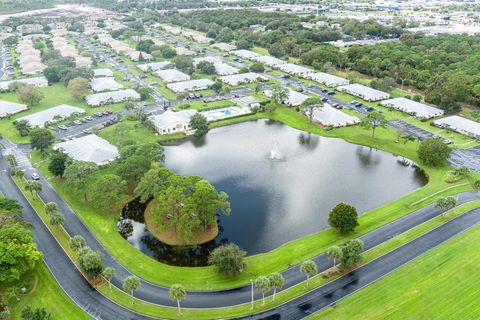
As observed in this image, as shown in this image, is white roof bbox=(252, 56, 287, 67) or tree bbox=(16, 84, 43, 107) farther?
white roof bbox=(252, 56, 287, 67)

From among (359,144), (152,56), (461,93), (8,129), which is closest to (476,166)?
(359,144)

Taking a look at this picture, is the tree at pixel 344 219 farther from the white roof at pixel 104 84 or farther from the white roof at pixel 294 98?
the white roof at pixel 104 84

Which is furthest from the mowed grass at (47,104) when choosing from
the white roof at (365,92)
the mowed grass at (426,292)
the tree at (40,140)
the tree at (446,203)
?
the tree at (446,203)

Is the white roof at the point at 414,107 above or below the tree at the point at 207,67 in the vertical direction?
below

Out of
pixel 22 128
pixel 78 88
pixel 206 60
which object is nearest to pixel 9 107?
pixel 78 88

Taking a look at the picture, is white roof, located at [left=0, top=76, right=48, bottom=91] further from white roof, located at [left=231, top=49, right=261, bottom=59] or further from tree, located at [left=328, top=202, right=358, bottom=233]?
tree, located at [left=328, top=202, right=358, bottom=233]

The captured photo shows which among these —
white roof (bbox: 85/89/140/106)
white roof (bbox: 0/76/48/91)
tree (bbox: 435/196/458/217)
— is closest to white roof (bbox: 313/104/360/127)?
tree (bbox: 435/196/458/217)

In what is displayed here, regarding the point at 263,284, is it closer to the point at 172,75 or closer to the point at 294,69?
the point at 172,75
